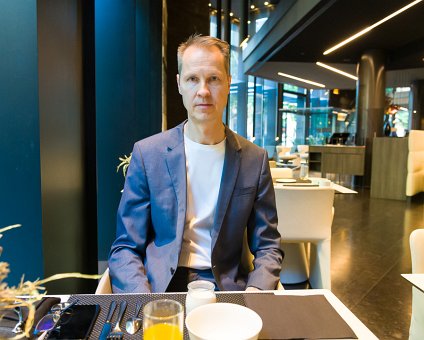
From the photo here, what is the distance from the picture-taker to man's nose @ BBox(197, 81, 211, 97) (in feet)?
4.65

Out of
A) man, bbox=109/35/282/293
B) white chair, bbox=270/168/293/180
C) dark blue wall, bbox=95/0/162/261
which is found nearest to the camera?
man, bbox=109/35/282/293

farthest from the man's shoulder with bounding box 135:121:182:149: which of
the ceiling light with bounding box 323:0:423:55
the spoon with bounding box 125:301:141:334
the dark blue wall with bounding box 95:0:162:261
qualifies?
the ceiling light with bounding box 323:0:423:55

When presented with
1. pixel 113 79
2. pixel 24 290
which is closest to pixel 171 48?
pixel 113 79

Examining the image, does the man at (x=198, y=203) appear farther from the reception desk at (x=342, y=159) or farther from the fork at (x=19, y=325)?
the reception desk at (x=342, y=159)

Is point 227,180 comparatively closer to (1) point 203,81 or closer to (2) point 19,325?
(1) point 203,81

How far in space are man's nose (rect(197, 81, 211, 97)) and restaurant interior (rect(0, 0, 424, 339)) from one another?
0.66 metres

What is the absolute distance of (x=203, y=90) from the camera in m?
1.42

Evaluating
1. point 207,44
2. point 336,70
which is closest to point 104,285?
point 207,44

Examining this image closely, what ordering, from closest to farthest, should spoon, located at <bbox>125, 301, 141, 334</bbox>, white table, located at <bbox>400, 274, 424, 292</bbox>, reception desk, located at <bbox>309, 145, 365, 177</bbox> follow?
1. spoon, located at <bbox>125, 301, 141, 334</bbox>
2. white table, located at <bbox>400, 274, 424, 292</bbox>
3. reception desk, located at <bbox>309, 145, 365, 177</bbox>

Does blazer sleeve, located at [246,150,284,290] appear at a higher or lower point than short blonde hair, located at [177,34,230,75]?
lower

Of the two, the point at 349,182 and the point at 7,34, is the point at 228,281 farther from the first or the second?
the point at 349,182

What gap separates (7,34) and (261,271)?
135 centimetres

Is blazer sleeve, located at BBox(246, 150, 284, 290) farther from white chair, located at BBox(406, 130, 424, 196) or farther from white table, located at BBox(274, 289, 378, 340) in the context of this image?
white chair, located at BBox(406, 130, 424, 196)

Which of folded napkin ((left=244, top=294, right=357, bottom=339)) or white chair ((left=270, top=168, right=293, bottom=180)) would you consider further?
white chair ((left=270, top=168, right=293, bottom=180))
